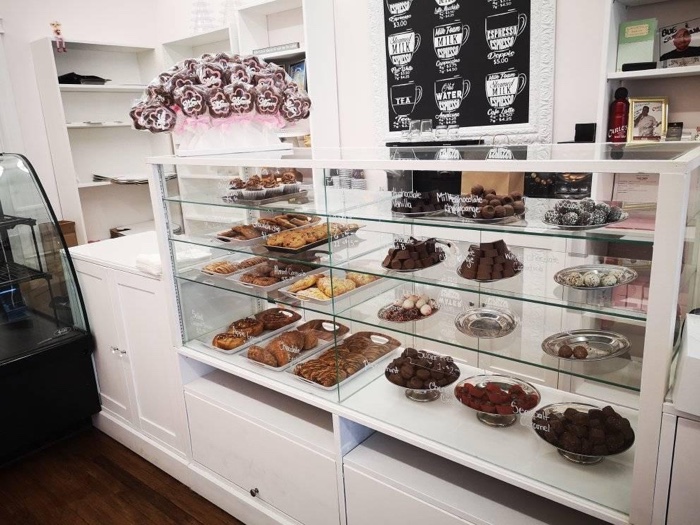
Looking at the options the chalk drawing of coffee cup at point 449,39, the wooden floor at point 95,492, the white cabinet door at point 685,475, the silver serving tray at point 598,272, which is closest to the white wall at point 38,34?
the wooden floor at point 95,492

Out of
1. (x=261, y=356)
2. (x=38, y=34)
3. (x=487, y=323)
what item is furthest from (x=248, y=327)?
(x=38, y=34)

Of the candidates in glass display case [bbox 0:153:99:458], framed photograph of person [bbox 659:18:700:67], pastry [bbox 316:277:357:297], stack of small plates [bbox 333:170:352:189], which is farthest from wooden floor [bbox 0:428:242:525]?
framed photograph of person [bbox 659:18:700:67]

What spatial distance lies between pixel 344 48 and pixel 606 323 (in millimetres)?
3137

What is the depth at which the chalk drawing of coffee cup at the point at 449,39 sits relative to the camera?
3305mm

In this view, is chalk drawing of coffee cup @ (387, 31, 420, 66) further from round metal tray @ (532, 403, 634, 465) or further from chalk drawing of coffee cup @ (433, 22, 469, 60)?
round metal tray @ (532, 403, 634, 465)

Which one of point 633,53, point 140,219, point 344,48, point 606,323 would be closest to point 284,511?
point 606,323

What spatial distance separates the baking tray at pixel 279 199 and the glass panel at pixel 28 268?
1.25 m

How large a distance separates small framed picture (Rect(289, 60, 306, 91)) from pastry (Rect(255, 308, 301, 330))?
6.98ft

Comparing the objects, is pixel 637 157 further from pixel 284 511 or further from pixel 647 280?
pixel 284 511

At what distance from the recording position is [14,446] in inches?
105

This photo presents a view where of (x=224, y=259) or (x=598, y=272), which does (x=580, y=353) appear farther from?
(x=224, y=259)

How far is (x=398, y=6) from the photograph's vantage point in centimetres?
354

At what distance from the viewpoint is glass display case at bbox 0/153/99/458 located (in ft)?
8.73

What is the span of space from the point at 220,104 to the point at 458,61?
1.93 meters
